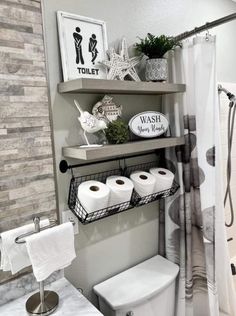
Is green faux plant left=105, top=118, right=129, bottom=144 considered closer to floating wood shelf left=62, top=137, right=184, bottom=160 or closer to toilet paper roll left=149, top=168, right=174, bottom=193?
floating wood shelf left=62, top=137, right=184, bottom=160

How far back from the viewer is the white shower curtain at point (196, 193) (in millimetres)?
1499

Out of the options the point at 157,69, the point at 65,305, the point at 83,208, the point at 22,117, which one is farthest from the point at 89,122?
the point at 65,305

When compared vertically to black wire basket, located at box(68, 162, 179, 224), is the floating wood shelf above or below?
above

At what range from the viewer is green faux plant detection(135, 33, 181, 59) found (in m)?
1.41

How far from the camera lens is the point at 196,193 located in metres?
1.63

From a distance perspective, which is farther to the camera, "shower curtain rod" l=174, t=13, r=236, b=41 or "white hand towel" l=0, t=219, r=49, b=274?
"shower curtain rod" l=174, t=13, r=236, b=41

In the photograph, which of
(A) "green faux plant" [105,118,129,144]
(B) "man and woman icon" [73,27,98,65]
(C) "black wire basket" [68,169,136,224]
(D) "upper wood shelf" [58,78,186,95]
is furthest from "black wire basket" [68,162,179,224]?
(B) "man and woman icon" [73,27,98,65]

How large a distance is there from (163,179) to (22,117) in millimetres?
825

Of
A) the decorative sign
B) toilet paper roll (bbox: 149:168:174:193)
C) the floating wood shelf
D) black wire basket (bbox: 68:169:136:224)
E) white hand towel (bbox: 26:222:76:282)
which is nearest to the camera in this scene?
white hand towel (bbox: 26:222:76:282)

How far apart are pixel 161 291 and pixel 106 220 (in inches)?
19.8

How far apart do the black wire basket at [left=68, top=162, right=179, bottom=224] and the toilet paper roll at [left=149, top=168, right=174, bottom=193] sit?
3 cm

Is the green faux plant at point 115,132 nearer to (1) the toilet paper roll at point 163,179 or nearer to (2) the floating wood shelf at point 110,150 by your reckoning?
(2) the floating wood shelf at point 110,150

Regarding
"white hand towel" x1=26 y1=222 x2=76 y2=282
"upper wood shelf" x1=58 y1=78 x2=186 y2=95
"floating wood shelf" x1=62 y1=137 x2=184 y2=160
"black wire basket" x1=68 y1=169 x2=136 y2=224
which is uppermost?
"upper wood shelf" x1=58 y1=78 x2=186 y2=95

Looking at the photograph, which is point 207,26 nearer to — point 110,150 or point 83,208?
point 110,150
